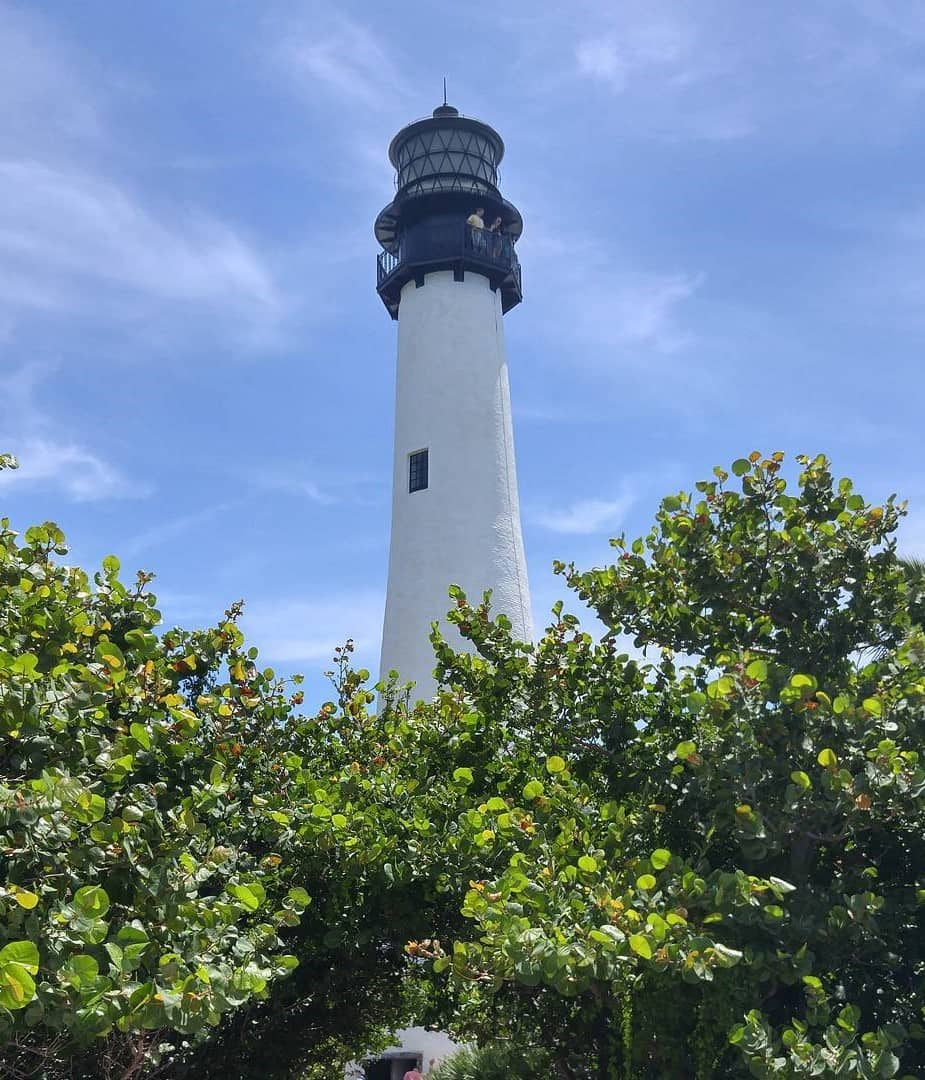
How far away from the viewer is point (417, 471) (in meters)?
26.6

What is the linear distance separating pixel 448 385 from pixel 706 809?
19.0 m

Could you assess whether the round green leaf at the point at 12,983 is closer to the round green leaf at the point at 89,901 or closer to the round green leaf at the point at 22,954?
the round green leaf at the point at 22,954

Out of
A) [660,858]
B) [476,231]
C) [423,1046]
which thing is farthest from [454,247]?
[660,858]

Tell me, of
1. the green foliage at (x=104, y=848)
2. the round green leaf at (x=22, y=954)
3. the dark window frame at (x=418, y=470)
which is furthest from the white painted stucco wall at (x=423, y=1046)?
the round green leaf at (x=22, y=954)

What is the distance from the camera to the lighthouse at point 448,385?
2523 centimetres

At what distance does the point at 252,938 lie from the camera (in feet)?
23.6

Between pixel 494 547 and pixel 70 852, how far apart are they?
769 inches

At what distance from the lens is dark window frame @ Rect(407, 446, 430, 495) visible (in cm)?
2625

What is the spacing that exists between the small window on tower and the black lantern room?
513 cm

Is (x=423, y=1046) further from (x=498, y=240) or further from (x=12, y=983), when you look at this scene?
(x=498, y=240)

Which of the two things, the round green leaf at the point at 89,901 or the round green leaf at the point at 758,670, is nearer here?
the round green leaf at the point at 89,901

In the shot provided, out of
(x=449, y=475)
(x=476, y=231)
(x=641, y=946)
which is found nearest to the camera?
(x=641, y=946)

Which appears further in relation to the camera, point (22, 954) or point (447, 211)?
point (447, 211)

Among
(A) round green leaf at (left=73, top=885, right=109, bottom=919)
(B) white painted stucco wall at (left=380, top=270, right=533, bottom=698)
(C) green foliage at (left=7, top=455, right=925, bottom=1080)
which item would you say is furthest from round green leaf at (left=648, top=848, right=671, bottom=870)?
(B) white painted stucco wall at (left=380, top=270, right=533, bottom=698)
